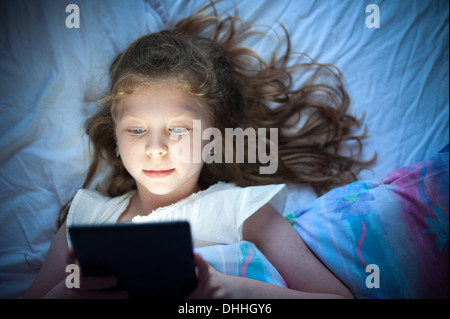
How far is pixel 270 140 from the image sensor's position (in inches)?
45.4

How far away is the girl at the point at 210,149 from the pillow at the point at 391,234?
5 cm

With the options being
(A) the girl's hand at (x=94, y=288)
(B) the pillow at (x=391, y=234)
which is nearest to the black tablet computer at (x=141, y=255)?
(A) the girl's hand at (x=94, y=288)

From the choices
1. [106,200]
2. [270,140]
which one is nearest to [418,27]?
[270,140]

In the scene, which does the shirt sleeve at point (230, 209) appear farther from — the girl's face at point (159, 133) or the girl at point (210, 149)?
the girl's face at point (159, 133)

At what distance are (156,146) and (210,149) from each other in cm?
19

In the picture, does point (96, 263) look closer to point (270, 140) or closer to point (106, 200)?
point (106, 200)

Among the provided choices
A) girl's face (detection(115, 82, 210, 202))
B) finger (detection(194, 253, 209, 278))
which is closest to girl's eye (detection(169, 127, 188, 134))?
girl's face (detection(115, 82, 210, 202))

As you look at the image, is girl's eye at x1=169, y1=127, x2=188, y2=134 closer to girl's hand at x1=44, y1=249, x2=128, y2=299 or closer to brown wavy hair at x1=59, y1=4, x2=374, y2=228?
brown wavy hair at x1=59, y1=4, x2=374, y2=228

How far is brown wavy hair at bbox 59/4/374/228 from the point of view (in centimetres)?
107

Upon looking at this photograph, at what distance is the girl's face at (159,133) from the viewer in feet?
2.81

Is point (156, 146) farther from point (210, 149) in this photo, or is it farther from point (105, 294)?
point (105, 294)

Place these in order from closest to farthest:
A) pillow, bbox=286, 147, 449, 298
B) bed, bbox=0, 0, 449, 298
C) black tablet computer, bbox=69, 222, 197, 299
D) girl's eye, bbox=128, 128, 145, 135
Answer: black tablet computer, bbox=69, 222, 197, 299 → pillow, bbox=286, 147, 449, 298 → girl's eye, bbox=128, 128, 145, 135 → bed, bbox=0, 0, 449, 298

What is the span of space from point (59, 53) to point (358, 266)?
3.19 feet

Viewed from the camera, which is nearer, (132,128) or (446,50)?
(132,128)
